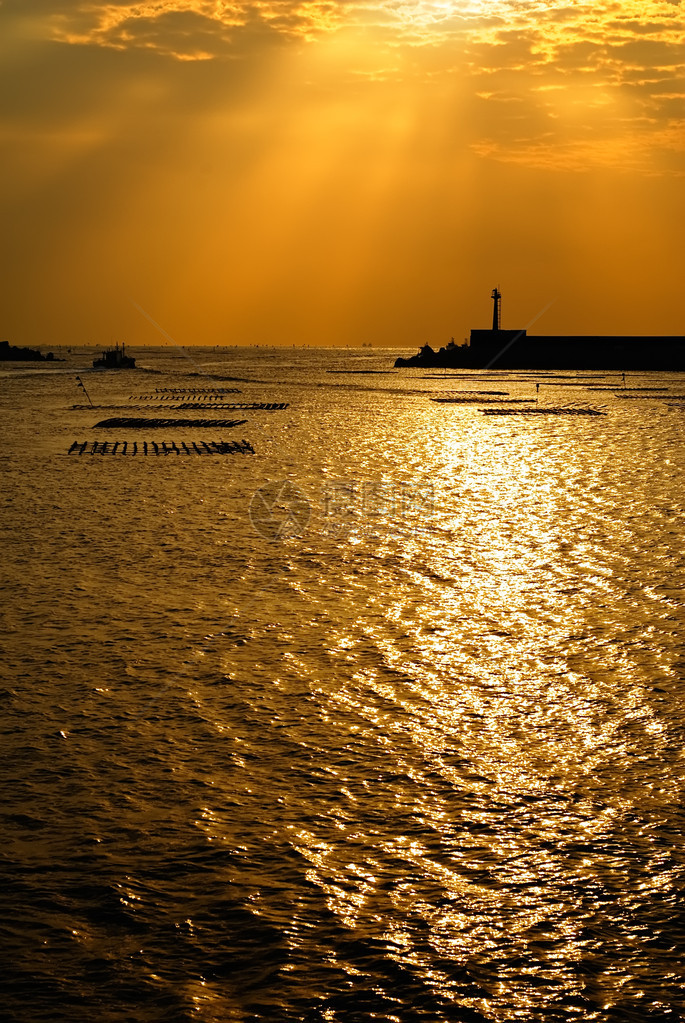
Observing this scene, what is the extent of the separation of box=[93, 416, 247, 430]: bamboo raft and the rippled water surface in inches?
1508

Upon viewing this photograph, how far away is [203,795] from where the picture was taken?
13.3m

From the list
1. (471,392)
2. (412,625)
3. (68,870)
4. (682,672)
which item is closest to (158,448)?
(412,625)

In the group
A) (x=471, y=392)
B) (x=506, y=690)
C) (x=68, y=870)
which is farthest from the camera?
(x=471, y=392)

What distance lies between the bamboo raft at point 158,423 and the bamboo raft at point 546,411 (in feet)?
76.8

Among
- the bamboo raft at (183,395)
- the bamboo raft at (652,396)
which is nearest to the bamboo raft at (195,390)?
the bamboo raft at (183,395)

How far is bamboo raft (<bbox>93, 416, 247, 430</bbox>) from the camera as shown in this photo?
70.4 meters

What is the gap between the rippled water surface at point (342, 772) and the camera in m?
9.73

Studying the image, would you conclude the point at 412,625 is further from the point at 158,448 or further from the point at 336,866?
the point at 158,448

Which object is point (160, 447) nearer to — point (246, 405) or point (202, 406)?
point (202, 406)

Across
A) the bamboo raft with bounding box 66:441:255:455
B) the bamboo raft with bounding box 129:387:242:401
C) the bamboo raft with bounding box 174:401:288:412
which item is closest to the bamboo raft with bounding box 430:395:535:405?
the bamboo raft with bounding box 174:401:288:412

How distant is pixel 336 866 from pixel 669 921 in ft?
10.8

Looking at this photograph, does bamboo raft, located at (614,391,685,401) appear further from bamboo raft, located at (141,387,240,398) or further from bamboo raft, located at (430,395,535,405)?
bamboo raft, located at (141,387,240,398)

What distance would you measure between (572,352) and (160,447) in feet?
478

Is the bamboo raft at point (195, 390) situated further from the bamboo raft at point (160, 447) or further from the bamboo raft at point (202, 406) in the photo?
the bamboo raft at point (160, 447)
